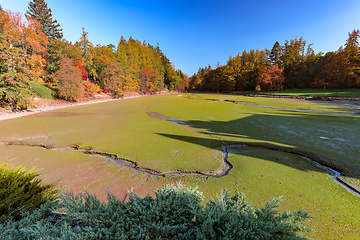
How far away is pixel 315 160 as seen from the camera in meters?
4.03

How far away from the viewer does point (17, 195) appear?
68.7 inches

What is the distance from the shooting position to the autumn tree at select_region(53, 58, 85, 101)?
56.4 ft

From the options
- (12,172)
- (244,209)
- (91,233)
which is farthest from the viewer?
(12,172)

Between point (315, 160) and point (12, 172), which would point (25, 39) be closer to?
point (12, 172)

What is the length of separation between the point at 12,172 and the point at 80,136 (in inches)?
180

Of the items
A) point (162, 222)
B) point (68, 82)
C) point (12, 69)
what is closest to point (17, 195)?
point (162, 222)

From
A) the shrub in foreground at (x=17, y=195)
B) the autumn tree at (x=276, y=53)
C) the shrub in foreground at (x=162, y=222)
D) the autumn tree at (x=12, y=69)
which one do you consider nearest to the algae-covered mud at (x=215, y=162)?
the shrub in foreground at (x=17, y=195)

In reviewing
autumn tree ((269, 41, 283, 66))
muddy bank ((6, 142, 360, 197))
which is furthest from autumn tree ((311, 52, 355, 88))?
muddy bank ((6, 142, 360, 197))

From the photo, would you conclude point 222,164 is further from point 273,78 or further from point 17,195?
point 273,78

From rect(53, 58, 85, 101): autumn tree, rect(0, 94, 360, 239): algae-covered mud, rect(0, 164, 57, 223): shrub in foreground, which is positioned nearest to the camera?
rect(0, 164, 57, 223): shrub in foreground

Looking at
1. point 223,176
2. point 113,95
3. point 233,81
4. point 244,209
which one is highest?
point 233,81

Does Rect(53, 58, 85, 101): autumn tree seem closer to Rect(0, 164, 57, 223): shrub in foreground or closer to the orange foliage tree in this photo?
the orange foliage tree

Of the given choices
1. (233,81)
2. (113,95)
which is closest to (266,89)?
(233,81)

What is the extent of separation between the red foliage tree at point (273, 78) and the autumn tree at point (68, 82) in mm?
40991
